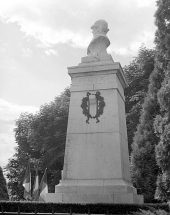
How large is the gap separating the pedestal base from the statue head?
750 cm

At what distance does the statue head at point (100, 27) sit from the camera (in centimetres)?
1401

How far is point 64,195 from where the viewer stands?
422 inches

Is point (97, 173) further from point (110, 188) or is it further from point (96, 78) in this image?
point (96, 78)

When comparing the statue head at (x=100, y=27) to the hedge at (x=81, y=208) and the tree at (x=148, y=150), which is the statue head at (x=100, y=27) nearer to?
the tree at (x=148, y=150)

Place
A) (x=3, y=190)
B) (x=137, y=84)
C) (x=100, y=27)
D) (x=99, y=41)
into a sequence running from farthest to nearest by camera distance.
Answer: (x=137, y=84), (x=3, y=190), (x=100, y=27), (x=99, y=41)

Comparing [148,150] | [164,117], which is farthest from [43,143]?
[164,117]

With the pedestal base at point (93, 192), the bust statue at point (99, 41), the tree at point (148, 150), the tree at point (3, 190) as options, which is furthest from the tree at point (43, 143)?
the pedestal base at point (93, 192)

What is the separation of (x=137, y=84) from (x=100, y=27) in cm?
1283

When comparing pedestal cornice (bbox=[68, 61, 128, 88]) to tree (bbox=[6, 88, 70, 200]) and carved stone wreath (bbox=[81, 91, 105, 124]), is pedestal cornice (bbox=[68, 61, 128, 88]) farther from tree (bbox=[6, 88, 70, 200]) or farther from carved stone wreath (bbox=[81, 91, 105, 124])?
tree (bbox=[6, 88, 70, 200])

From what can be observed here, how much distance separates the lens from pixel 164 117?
10859mm

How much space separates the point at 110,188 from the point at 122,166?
1.07m

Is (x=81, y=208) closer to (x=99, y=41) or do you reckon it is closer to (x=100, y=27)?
(x=99, y=41)

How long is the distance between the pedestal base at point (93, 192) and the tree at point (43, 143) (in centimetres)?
1419

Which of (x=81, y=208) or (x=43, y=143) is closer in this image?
(x=81, y=208)
